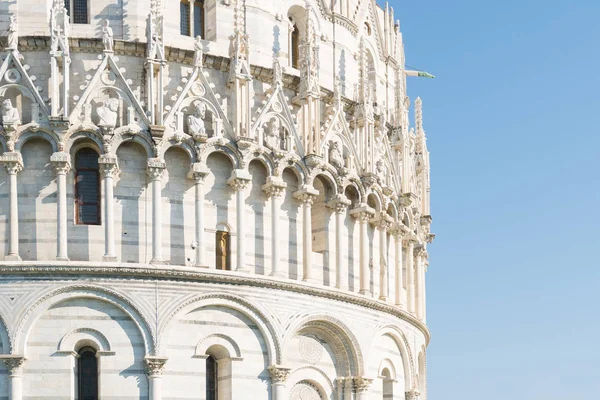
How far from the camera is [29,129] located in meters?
31.6

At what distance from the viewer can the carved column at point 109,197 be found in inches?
1238

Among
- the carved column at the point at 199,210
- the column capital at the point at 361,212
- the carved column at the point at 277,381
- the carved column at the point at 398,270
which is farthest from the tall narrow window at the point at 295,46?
the carved column at the point at 277,381

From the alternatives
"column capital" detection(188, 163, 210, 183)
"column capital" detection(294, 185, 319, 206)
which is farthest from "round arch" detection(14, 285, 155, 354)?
"column capital" detection(294, 185, 319, 206)

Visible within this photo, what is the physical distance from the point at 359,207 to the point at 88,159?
7630 mm

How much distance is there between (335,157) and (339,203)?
122 cm

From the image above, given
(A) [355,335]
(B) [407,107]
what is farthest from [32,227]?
(B) [407,107]

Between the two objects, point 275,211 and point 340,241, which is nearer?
point 275,211

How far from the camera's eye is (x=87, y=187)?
106 feet

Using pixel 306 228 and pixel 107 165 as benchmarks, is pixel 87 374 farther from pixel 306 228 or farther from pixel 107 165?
pixel 306 228

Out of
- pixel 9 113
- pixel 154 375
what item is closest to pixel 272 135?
pixel 9 113

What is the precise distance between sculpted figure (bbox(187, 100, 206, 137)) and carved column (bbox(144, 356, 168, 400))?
5565 mm

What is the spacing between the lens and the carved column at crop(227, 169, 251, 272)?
32.8 meters

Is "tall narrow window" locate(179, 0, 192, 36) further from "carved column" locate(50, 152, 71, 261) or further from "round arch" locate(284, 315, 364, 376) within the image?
"round arch" locate(284, 315, 364, 376)

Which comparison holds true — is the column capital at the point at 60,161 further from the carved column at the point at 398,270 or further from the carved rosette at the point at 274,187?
the carved column at the point at 398,270
